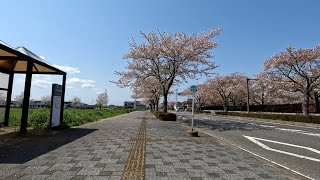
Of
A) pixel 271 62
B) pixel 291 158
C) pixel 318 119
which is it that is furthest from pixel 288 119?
pixel 291 158

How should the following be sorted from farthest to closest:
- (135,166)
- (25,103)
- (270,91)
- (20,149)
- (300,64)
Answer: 1. (270,91)
2. (300,64)
3. (25,103)
4. (20,149)
5. (135,166)

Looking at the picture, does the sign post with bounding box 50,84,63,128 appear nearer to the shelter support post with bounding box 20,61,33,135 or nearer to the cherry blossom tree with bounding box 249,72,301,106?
the shelter support post with bounding box 20,61,33,135

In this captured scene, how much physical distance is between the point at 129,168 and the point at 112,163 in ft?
2.03

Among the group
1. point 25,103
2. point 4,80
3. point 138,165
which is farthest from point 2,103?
point 138,165

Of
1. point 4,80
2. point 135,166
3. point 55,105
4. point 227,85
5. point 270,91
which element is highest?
point 227,85

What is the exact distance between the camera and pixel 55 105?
13.5 m

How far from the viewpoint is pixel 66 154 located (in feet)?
23.5

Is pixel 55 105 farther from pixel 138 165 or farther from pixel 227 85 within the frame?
pixel 227 85

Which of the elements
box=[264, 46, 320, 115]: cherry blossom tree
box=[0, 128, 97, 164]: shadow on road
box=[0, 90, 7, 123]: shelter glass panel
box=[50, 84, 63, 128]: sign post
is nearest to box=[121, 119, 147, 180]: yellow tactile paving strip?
box=[0, 128, 97, 164]: shadow on road

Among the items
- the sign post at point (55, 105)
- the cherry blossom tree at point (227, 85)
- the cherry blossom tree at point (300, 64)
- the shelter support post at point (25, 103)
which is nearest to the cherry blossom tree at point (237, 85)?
the cherry blossom tree at point (227, 85)

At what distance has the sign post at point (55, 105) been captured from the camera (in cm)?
1323

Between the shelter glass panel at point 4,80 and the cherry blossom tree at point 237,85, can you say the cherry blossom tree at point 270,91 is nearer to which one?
the cherry blossom tree at point 237,85

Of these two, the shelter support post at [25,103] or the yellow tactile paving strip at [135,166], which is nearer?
the yellow tactile paving strip at [135,166]

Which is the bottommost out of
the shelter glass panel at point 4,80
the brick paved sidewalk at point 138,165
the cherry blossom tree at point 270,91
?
the brick paved sidewalk at point 138,165
